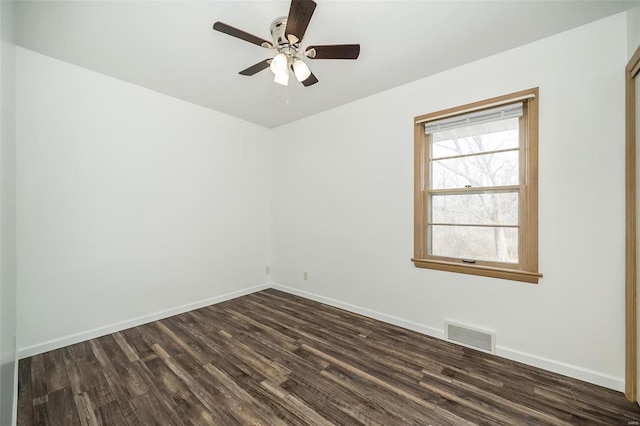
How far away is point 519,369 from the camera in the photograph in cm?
217

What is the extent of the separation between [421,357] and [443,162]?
1.98m

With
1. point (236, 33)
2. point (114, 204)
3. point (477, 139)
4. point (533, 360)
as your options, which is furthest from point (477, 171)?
point (114, 204)

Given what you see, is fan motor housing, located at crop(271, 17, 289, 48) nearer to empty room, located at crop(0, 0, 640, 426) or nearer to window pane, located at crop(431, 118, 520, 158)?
empty room, located at crop(0, 0, 640, 426)

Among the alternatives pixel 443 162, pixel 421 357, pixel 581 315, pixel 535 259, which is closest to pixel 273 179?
pixel 443 162

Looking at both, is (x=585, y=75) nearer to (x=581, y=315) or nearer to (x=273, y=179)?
(x=581, y=315)

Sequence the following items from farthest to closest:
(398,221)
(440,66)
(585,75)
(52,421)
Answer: (398,221) → (440,66) → (585,75) → (52,421)

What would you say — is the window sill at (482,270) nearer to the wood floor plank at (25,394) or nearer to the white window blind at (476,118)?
the white window blind at (476,118)

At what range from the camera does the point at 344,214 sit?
353 centimetres

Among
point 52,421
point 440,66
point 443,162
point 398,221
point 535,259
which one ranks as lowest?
point 52,421

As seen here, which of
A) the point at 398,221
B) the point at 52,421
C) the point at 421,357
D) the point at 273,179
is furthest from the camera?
the point at 273,179

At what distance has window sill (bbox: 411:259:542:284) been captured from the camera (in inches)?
87.5

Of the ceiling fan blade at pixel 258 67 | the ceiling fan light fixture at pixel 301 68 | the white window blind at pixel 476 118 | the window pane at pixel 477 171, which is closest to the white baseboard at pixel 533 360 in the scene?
the window pane at pixel 477 171

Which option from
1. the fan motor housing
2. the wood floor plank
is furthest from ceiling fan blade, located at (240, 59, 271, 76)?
the wood floor plank

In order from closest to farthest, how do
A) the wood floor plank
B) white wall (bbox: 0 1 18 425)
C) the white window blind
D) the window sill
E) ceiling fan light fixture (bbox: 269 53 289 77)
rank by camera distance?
white wall (bbox: 0 1 18 425), the wood floor plank, ceiling fan light fixture (bbox: 269 53 289 77), the window sill, the white window blind
